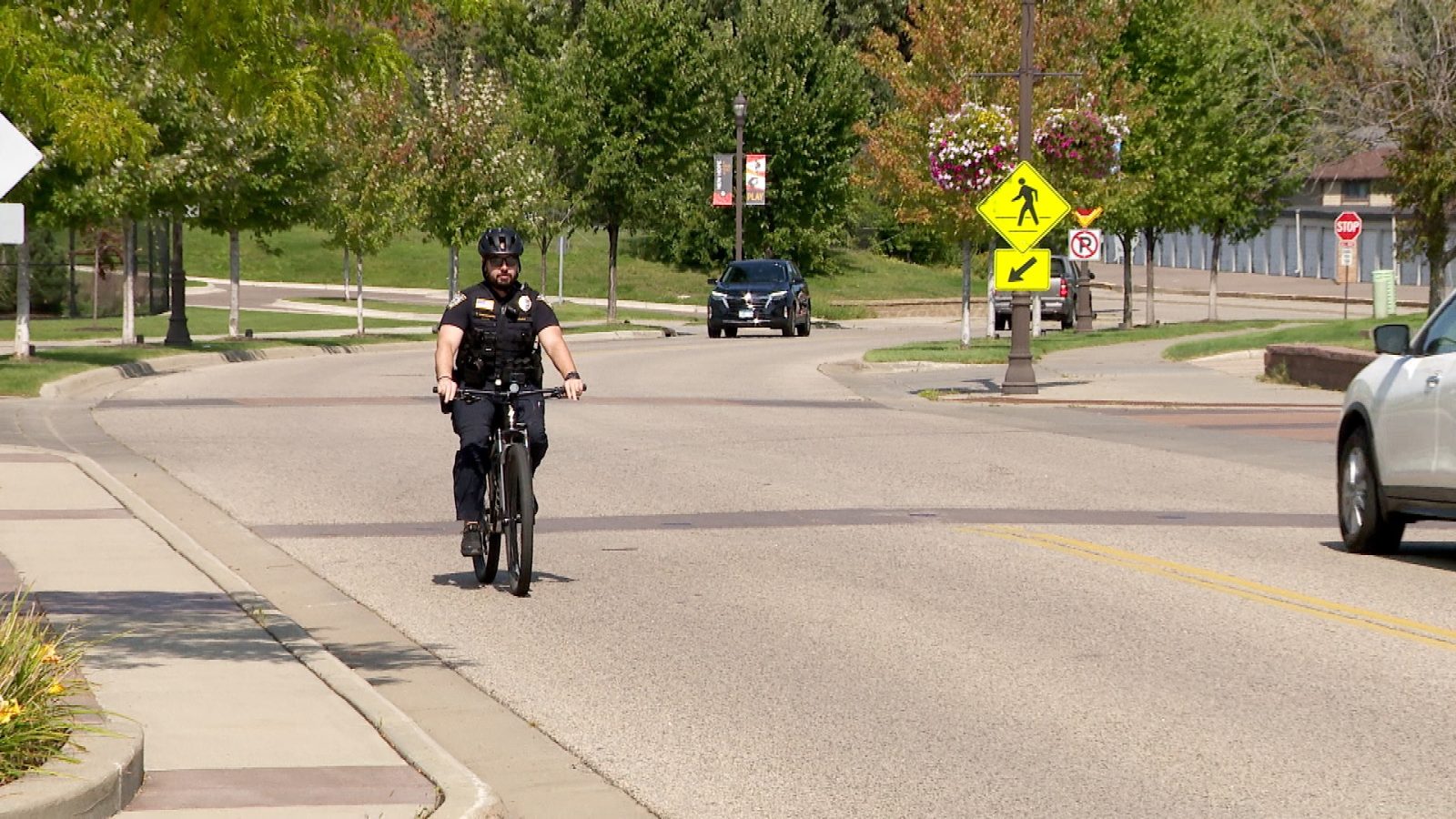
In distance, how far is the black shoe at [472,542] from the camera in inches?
492

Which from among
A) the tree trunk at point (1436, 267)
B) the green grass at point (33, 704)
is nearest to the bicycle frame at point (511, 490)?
the green grass at point (33, 704)

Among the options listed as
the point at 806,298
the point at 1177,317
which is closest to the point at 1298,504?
the point at 806,298

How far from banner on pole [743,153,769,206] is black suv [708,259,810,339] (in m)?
10.00

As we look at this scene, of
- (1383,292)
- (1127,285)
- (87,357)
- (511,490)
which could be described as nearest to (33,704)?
(511,490)

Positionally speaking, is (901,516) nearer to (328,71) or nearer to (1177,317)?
(328,71)

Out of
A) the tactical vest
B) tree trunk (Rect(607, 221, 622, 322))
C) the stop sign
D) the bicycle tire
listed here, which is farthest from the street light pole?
the stop sign

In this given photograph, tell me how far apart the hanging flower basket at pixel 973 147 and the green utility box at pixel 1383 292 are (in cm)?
1176

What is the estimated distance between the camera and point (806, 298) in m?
56.1

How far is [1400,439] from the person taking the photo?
13797 millimetres

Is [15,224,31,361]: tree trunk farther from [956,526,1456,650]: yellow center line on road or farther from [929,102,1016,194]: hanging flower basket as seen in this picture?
[956,526,1456,650]: yellow center line on road

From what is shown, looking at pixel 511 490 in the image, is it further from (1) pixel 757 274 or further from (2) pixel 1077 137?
(1) pixel 757 274

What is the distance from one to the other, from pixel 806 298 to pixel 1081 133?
1304 cm

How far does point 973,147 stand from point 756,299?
1203cm

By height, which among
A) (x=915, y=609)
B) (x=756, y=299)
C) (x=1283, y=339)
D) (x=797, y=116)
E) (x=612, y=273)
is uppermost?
(x=797, y=116)
